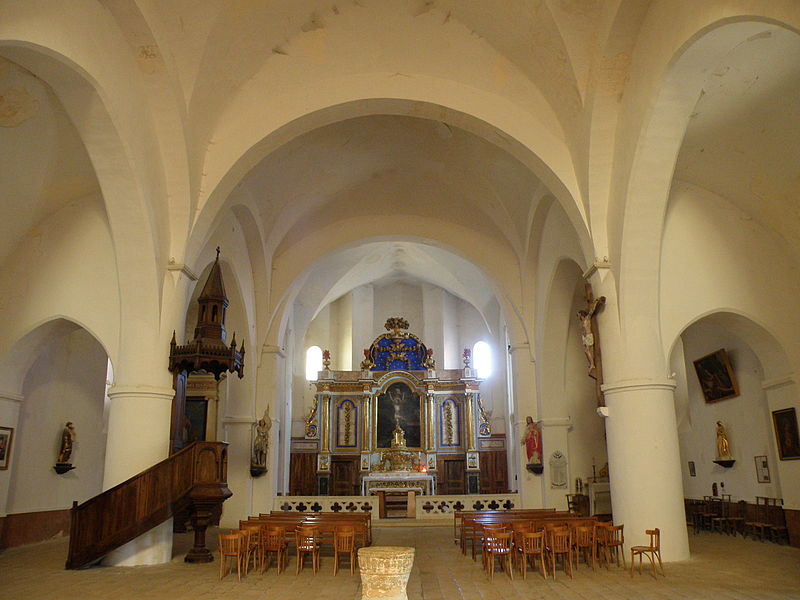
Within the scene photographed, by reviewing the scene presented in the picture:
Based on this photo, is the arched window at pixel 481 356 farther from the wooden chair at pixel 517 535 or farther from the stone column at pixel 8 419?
the stone column at pixel 8 419

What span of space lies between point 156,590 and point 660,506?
644cm

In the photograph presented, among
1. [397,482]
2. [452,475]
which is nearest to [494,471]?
[452,475]

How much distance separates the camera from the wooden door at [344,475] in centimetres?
2148

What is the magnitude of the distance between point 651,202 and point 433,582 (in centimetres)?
578

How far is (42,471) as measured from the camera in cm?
1206

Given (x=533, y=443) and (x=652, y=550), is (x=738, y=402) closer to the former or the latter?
(x=533, y=443)

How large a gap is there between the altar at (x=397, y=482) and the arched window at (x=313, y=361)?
5514 millimetres

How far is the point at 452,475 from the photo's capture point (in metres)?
21.5

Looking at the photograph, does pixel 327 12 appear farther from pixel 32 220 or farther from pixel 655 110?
pixel 32 220

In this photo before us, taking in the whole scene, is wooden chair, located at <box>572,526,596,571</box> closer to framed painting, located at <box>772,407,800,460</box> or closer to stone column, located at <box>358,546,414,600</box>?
stone column, located at <box>358,546,414,600</box>

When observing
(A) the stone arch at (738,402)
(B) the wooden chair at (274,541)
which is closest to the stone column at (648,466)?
(A) the stone arch at (738,402)

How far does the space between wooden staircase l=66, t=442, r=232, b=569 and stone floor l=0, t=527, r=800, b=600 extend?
0.33 metres

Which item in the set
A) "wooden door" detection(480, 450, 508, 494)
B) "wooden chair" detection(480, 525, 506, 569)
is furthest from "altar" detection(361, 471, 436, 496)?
"wooden chair" detection(480, 525, 506, 569)

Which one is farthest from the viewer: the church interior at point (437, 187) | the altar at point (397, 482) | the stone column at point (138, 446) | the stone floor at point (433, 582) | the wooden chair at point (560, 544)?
the altar at point (397, 482)
